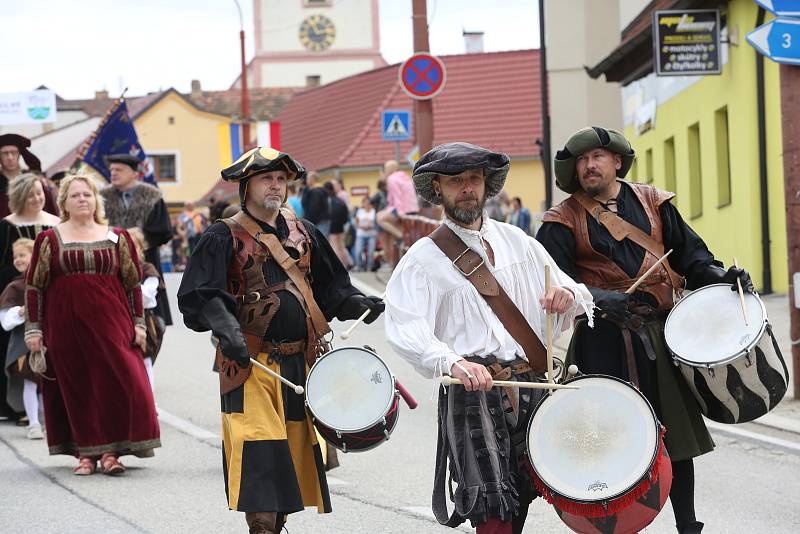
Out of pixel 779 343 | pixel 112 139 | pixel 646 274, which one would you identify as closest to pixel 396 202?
pixel 112 139

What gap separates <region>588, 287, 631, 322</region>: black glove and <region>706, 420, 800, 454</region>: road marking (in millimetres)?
4252

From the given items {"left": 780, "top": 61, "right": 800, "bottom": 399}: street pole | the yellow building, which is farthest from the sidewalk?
the yellow building

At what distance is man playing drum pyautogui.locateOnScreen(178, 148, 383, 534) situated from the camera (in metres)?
7.19

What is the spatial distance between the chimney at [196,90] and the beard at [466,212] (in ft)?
254

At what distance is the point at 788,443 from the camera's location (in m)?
11.3

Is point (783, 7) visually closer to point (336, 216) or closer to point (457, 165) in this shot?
point (457, 165)

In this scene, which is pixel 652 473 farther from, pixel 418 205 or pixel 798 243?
pixel 418 205

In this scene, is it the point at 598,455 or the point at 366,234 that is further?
the point at 366,234

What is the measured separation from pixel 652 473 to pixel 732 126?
58.9 feet

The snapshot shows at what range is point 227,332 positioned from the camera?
7.01m

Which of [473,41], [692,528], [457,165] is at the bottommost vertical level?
[692,528]

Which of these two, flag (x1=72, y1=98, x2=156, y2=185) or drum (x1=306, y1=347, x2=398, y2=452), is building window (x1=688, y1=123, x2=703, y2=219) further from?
drum (x1=306, y1=347, x2=398, y2=452)

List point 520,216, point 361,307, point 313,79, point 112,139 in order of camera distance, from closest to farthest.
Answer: point 361,307 < point 112,139 < point 520,216 < point 313,79

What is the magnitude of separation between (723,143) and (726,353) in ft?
60.5
